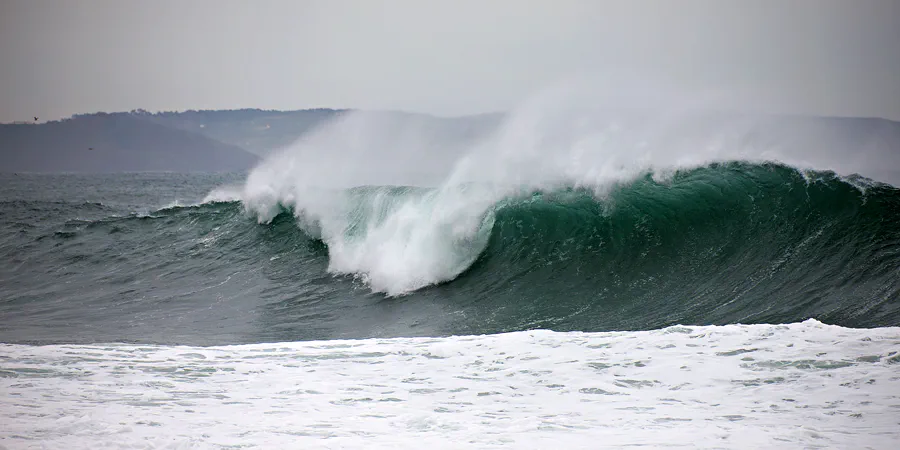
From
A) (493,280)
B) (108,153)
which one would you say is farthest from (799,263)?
(108,153)

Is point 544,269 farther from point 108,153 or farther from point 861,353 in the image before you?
point 108,153

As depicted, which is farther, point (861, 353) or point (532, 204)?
point (532, 204)

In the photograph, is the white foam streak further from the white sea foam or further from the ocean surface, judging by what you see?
the white sea foam

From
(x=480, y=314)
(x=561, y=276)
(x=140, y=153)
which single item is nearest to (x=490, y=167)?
(x=561, y=276)

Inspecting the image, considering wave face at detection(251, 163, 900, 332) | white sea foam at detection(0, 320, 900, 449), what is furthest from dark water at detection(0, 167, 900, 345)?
white sea foam at detection(0, 320, 900, 449)

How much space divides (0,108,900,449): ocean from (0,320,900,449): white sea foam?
24 mm

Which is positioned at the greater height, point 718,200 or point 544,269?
point 718,200

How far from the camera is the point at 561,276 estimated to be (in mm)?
9125

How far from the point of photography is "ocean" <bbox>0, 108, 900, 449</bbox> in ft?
14.3

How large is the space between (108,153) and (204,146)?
12875mm

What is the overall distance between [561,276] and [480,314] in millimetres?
1719

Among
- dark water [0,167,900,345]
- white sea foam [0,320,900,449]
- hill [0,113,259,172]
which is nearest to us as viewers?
white sea foam [0,320,900,449]

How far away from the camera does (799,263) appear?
8523mm

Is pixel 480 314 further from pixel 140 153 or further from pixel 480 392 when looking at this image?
pixel 140 153
